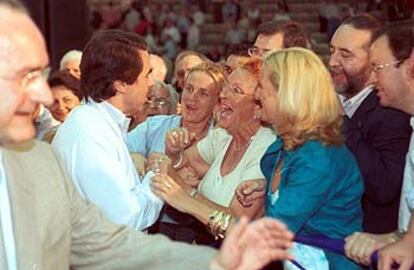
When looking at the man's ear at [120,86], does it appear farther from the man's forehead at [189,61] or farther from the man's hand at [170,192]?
the man's forehead at [189,61]

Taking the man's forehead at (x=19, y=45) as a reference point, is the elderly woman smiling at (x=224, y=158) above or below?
below

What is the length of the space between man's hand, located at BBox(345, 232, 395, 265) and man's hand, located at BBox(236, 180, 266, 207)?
641mm

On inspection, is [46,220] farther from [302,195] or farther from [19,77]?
[302,195]

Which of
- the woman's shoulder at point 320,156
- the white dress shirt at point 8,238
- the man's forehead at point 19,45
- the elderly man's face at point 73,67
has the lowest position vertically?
the elderly man's face at point 73,67

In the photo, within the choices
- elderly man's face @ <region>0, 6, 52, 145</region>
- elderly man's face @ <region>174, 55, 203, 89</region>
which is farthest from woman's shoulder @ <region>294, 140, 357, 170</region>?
Answer: elderly man's face @ <region>174, 55, 203, 89</region>

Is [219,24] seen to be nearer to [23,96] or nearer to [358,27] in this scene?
[358,27]

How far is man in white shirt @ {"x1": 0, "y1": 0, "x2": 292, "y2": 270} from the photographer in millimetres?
2365

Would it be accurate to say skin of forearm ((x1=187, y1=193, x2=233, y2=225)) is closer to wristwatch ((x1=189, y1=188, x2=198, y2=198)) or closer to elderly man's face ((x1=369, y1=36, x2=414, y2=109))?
wristwatch ((x1=189, y1=188, x2=198, y2=198))

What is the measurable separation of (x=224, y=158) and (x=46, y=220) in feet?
6.52

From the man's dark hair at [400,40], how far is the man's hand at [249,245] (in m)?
1.88

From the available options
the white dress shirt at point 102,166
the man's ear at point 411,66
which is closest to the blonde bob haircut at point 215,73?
the white dress shirt at point 102,166

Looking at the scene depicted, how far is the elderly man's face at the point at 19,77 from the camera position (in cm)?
233

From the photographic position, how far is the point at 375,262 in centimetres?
354

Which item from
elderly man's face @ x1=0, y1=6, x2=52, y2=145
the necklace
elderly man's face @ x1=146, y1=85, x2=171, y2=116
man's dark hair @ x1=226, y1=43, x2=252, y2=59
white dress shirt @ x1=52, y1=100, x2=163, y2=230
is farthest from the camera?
elderly man's face @ x1=146, y1=85, x2=171, y2=116
